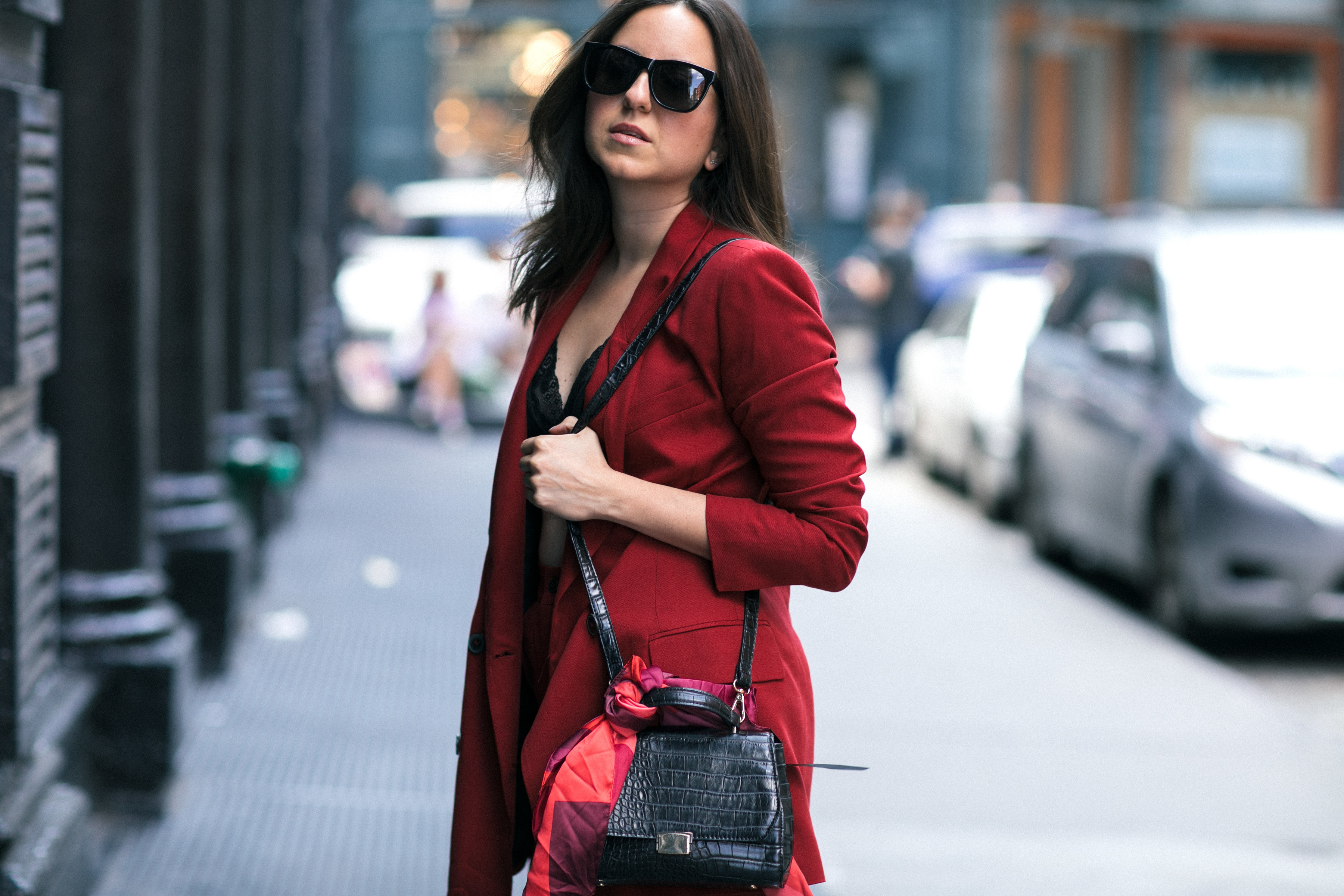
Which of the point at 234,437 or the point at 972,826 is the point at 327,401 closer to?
the point at 234,437

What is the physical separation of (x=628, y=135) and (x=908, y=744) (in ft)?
13.4

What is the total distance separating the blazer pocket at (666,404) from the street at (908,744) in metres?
2.47

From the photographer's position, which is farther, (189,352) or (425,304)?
(425,304)

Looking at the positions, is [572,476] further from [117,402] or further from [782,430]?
[117,402]

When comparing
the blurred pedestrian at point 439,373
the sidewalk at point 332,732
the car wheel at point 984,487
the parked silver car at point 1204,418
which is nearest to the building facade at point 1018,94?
the blurred pedestrian at point 439,373

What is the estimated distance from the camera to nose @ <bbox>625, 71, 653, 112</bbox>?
2445mm

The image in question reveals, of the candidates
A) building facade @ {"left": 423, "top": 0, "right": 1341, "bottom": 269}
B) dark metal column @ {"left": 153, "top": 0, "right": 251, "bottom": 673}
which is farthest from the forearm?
building facade @ {"left": 423, "top": 0, "right": 1341, "bottom": 269}

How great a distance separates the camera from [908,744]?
6.16 m

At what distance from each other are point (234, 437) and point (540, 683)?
5508 millimetres

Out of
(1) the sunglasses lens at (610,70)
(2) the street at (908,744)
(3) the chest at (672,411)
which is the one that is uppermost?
(1) the sunglasses lens at (610,70)

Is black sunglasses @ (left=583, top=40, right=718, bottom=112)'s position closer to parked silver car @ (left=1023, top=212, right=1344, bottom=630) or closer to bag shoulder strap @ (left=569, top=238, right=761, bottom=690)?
bag shoulder strap @ (left=569, top=238, right=761, bottom=690)

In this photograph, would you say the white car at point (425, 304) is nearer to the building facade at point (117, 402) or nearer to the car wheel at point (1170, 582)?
the building facade at point (117, 402)

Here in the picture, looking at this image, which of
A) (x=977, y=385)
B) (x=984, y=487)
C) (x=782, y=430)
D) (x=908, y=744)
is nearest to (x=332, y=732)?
(x=908, y=744)

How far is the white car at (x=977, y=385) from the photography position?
11.3 meters
